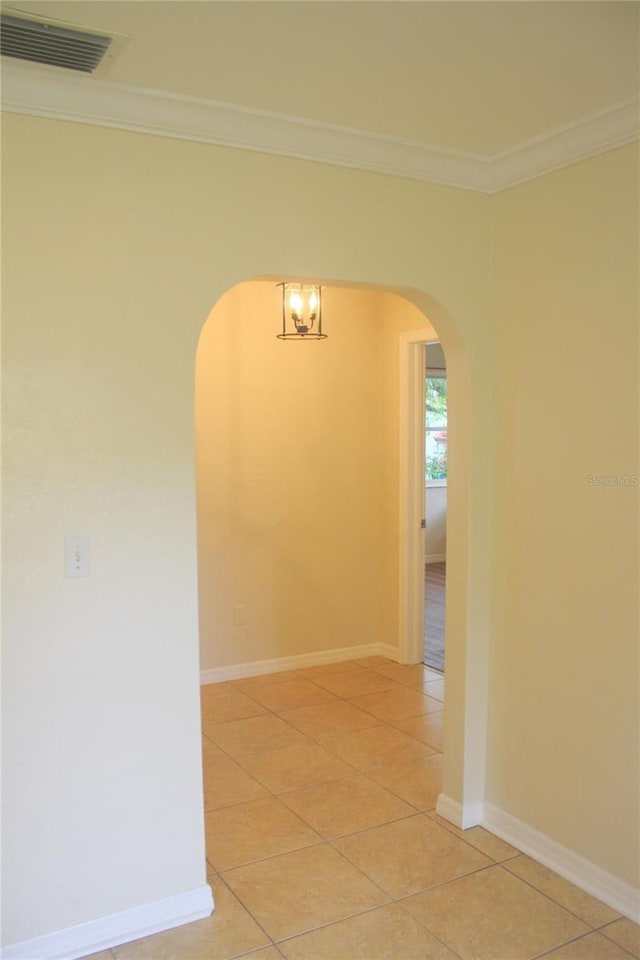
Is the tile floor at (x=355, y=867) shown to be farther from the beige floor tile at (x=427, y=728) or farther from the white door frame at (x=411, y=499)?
the white door frame at (x=411, y=499)

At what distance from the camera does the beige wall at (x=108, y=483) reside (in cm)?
230

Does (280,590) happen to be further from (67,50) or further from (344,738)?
(67,50)

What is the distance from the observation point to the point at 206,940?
8.13ft

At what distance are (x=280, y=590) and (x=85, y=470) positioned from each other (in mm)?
2821

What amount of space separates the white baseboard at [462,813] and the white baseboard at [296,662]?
6.56 ft

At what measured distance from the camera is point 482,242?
3100mm

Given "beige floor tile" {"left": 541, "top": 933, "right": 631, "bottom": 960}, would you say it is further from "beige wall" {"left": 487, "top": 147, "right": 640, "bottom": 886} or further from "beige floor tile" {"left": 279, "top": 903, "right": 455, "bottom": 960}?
"beige floor tile" {"left": 279, "top": 903, "right": 455, "bottom": 960}

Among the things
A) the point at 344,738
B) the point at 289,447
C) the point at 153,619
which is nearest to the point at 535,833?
the point at 344,738

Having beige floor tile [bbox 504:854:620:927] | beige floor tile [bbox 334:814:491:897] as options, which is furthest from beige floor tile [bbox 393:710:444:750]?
beige floor tile [bbox 504:854:620:927]

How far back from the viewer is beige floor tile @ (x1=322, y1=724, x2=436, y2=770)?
3828mm

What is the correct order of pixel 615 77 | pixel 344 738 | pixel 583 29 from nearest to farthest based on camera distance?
pixel 583 29, pixel 615 77, pixel 344 738

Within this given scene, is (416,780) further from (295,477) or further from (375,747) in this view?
(295,477)

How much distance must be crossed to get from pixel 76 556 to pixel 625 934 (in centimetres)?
208

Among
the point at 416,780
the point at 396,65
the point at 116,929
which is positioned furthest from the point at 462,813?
the point at 396,65
